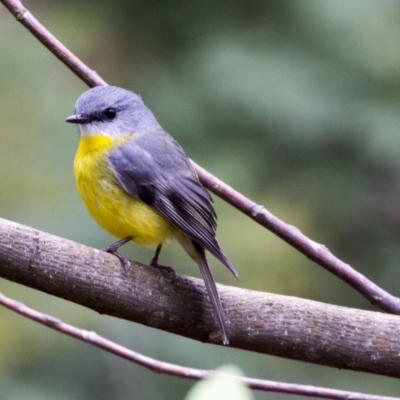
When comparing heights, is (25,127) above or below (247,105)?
below

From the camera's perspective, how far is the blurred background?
5.39m

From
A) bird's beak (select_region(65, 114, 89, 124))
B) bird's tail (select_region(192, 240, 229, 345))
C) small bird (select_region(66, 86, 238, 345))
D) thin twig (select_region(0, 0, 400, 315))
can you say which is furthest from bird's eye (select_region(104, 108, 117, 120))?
bird's tail (select_region(192, 240, 229, 345))

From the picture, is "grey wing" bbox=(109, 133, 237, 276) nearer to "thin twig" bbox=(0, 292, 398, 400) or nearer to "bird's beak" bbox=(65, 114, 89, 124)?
"bird's beak" bbox=(65, 114, 89, 124)

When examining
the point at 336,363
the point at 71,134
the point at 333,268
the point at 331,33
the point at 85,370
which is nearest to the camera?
the point at 336,363

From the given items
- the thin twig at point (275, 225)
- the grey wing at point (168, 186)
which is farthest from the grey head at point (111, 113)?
the thin twig at point (275, 225)

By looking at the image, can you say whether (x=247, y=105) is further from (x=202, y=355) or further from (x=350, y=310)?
(x=350, y=310)

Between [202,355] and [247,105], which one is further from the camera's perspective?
[247,105]

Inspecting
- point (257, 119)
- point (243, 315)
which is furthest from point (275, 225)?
point (257, 119)

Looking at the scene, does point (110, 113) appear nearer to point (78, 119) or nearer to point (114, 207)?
point (78, 119)

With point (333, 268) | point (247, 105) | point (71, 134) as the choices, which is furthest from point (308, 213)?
point (333, 268)

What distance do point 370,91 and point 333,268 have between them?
10.2ft

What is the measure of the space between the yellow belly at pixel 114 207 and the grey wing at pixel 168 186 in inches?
1.4

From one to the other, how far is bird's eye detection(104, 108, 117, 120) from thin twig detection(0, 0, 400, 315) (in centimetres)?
38

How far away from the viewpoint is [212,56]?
606 cm
